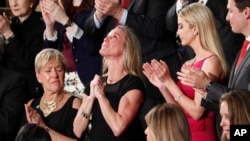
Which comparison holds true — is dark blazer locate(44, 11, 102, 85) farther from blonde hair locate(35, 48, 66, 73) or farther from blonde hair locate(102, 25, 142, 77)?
blonde hair locate(102, 25, 142, 77)

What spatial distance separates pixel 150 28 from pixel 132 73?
53 cm

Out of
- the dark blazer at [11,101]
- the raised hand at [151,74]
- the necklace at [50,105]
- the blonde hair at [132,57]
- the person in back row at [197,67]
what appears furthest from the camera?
the dark blazer at [11,101]

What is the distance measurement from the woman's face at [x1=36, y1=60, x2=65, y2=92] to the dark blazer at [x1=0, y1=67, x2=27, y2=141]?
7.5 inches

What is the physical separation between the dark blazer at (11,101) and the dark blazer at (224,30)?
3.59 ft

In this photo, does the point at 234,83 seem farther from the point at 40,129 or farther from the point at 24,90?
the point at 24,90

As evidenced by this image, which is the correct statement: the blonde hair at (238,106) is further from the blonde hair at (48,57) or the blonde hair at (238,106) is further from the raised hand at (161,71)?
the blonde hair at (48,57)

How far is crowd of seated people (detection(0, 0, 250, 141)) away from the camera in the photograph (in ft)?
13.3

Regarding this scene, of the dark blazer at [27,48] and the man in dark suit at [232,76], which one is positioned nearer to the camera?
the man in dark suit at [232,76]

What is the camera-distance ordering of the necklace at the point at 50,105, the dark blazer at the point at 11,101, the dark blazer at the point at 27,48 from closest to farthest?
the necklace at the point at 50,105 → the dark blazer at the point at 11,101 → the dark blazer at the point at 27,48

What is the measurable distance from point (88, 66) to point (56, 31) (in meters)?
0.41

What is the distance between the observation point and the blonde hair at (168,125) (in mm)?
3514

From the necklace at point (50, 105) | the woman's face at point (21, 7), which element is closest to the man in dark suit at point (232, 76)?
the necklace at point (50, 105)

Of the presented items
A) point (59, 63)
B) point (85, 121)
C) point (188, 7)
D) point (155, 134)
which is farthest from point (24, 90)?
point (155, 134)

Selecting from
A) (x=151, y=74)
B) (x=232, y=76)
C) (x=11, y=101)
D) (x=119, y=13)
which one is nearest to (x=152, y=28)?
(x=119, y=13)
